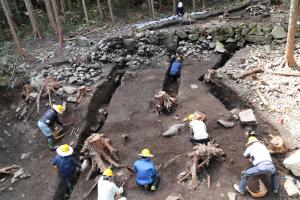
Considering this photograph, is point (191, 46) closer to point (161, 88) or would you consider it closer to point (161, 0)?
point (161, 88)

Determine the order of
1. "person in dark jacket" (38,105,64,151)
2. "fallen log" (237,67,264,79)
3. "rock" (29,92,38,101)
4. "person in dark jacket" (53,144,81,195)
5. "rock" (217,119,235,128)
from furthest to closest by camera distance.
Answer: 1. "rock" (29,92,38,101)
2. "fallen log" (237,67,264,79)
3. "person in dark jacket" (38,105,64,151)
4. "rock" (217,119,235,128)
5. "person in dark jacket" (53,144,81,195)

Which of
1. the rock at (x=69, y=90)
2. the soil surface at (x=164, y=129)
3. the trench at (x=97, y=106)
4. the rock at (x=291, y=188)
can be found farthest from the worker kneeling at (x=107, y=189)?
the rock at (x=69, y=90)

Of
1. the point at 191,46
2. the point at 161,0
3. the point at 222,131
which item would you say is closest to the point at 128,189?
the point at 222,131

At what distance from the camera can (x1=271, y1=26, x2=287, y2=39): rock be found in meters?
13.6

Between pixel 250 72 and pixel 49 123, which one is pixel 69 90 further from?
pixel 250 72

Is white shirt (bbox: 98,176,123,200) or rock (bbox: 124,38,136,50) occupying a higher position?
rock (bbox: 124,38,136,50)

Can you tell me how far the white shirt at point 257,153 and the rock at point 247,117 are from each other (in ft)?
6.97

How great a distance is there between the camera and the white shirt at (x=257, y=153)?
7.42m

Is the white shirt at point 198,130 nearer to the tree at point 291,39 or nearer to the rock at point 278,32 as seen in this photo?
the tree at point 291,39

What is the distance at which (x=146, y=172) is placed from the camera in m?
7.93

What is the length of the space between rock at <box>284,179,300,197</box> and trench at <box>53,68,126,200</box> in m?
5.74

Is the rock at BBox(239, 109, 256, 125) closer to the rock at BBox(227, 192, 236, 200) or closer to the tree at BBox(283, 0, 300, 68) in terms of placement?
the rock at BBox(227, 192, 236, 200)

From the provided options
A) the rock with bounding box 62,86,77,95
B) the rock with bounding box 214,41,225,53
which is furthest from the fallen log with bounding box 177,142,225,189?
the rock with bounding box 214,41,225,53

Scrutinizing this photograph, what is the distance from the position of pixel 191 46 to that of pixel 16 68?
8.00 meters
